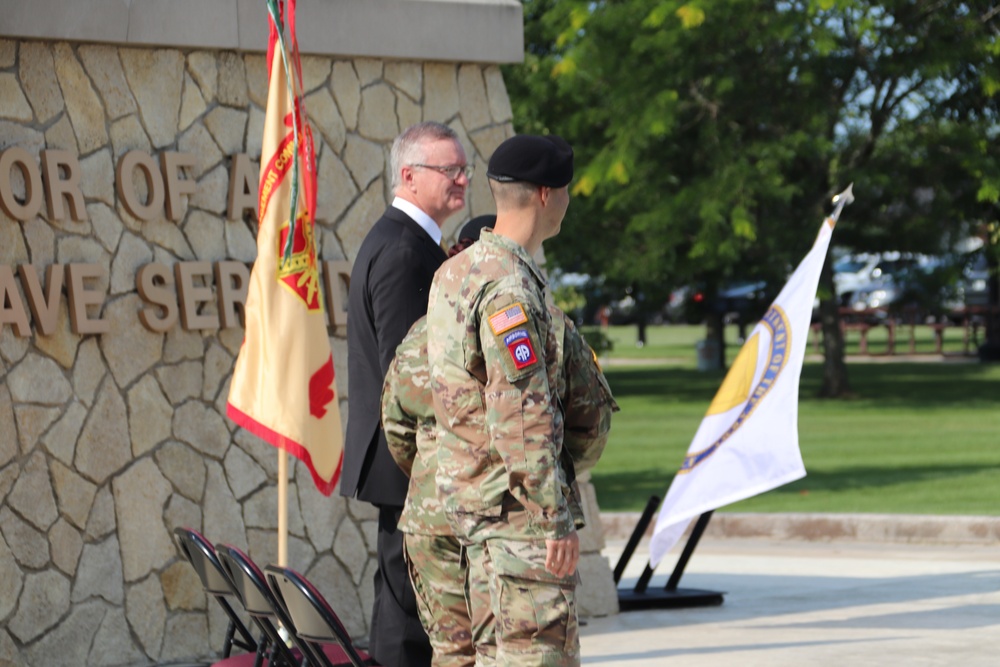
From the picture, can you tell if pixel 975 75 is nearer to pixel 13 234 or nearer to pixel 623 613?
pixel 623 613

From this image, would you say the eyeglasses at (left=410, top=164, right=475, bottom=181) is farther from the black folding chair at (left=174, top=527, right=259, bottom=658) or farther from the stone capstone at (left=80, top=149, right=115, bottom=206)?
the stone capstone at (left=80, top=149, right=115, bottom=206)

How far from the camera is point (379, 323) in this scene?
222 inches

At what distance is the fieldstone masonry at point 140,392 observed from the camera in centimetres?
704

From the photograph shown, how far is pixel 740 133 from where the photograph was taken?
24672 millimetres

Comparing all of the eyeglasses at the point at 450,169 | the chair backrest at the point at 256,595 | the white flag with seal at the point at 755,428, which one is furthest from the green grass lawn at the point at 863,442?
the chair backrest at the point at 256,595

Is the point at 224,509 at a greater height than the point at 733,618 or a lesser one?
greater

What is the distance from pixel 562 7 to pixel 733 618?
17.9m

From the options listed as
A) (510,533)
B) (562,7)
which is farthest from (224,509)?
(562,7)

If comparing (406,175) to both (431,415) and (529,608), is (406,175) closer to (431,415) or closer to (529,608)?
(431,415)

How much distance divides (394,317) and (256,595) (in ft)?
3.38

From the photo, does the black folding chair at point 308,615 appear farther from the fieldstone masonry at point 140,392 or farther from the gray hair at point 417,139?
the fieldstone masonry at point 140,392

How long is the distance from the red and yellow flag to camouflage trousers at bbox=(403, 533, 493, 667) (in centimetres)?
209

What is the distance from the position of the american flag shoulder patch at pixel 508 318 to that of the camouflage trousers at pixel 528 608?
56 cm

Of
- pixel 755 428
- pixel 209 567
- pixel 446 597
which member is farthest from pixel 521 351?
pixel 755 428
